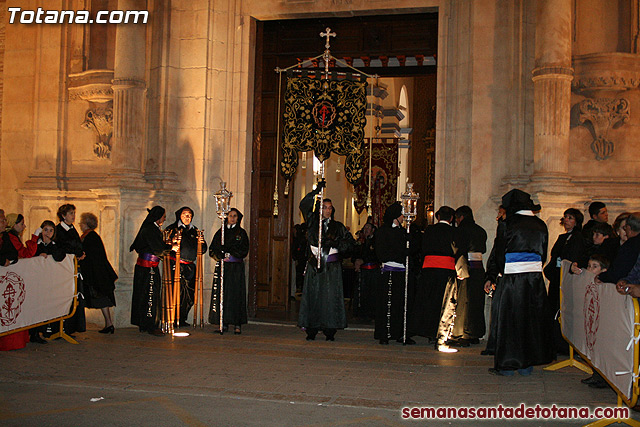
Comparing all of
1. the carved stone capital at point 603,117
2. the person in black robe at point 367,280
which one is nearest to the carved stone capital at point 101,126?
the person in black robe at point 367,280

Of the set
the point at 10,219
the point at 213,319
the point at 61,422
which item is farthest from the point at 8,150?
the point at 61,422

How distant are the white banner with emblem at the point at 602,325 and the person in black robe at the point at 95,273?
19.6ft

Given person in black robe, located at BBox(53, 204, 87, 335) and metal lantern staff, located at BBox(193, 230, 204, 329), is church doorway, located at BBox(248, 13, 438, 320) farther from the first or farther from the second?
person in black robe, located at BBox(53, 204, 87, 335)

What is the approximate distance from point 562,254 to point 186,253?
17.1 ft

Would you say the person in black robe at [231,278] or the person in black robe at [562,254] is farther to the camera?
the person in black robe at [231,278]

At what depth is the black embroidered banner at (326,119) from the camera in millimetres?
11617

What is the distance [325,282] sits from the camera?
9.80 metres

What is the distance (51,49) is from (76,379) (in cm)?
686

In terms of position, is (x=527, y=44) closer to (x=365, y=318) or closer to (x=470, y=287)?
(x=470, y=287)

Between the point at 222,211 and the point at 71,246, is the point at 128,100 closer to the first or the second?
the point at 222,211

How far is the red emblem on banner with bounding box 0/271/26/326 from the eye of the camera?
26.1ft

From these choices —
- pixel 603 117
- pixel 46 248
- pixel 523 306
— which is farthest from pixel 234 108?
pixel 523 306

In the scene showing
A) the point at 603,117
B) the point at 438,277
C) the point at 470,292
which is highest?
the point at 603,117

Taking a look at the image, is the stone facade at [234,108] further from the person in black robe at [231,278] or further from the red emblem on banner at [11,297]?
the red emblem on banner at [11,297]
